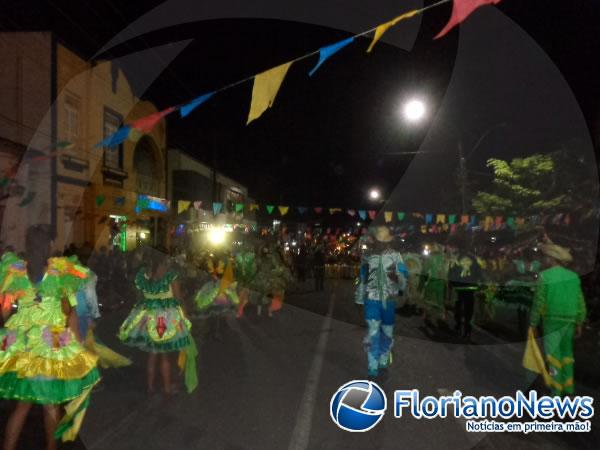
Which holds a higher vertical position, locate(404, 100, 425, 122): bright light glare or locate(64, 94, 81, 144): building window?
locate(64, 94, 81, 144): building window

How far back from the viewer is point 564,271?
19.3 feet

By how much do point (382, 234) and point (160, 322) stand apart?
10.6ft

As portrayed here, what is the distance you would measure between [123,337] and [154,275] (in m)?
0.85

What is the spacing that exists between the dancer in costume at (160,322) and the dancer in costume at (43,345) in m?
1.79

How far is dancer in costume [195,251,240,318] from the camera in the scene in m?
10.0

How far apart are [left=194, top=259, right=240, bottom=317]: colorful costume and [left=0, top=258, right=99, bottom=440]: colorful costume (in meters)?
5.77

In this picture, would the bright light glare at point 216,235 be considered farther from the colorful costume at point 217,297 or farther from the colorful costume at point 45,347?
the colorful costume at point 45,347

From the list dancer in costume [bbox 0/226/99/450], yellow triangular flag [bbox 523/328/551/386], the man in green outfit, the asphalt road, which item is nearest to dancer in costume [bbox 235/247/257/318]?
the asphalt road

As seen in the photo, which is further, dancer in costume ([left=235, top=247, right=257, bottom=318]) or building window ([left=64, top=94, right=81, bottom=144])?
building window ([left=64, top=94, right=81, bottom=144])

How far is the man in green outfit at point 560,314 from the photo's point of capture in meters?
5.73

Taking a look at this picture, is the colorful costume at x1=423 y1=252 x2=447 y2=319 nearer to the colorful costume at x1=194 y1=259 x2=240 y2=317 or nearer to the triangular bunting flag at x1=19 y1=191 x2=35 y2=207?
the colorful costume at x1=194 y1=259 x2=240 y2=317

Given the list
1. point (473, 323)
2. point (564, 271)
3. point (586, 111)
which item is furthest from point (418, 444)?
point (586, 111)

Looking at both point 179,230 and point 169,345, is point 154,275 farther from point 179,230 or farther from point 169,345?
point 179,230

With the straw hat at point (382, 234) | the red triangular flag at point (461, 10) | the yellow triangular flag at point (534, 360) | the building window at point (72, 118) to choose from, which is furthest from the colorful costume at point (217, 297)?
the building window at point (72, 118)
